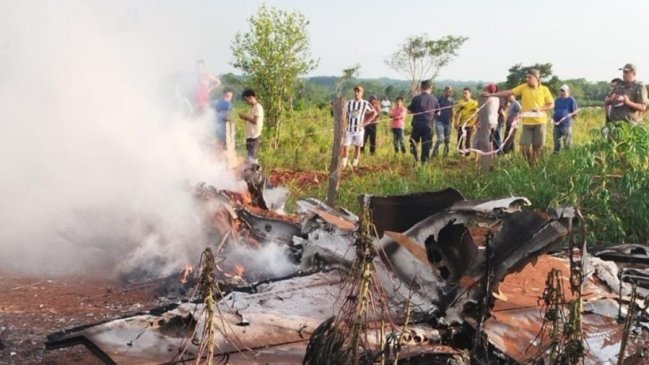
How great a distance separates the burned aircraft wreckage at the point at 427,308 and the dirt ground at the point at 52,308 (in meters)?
1.32

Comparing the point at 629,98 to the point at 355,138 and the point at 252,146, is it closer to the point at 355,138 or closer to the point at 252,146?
the point at 355,138

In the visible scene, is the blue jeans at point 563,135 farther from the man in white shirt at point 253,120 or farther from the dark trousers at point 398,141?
the man in white shirt at point 253,120

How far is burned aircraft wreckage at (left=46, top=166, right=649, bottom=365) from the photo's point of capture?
3982 millimetres

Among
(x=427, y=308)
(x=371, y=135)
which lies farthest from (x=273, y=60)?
(x=427, y=308)

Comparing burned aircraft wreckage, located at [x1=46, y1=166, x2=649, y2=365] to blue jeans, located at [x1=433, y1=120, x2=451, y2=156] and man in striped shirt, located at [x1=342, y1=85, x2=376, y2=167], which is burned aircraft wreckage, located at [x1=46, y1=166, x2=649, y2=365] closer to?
man in striped shirt, located at [x1=342, y1=85, x2=376, y2=167]

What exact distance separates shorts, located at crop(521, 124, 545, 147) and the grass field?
29cm

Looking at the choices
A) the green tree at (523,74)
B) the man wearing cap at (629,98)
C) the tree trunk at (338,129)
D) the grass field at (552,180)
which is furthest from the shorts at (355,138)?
the green tree at (523,74)

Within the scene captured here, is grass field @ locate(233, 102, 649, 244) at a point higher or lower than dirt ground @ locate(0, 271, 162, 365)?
higher

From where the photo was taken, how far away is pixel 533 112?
12.5 meters

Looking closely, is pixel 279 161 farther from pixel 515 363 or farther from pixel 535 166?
pixel 515 363

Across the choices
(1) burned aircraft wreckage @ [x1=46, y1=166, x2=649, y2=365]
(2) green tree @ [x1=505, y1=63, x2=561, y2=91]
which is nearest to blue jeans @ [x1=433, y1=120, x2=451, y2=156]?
(1) burned aircraft wreckage @ [x1=46, y1=166, x2=649, y2=365]

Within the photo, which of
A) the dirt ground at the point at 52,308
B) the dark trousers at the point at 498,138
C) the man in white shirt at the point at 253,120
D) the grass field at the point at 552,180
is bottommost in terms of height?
the dirt ground at the point at 52,308

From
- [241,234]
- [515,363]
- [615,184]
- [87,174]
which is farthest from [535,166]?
[515,363]

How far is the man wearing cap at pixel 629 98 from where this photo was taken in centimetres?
1144
